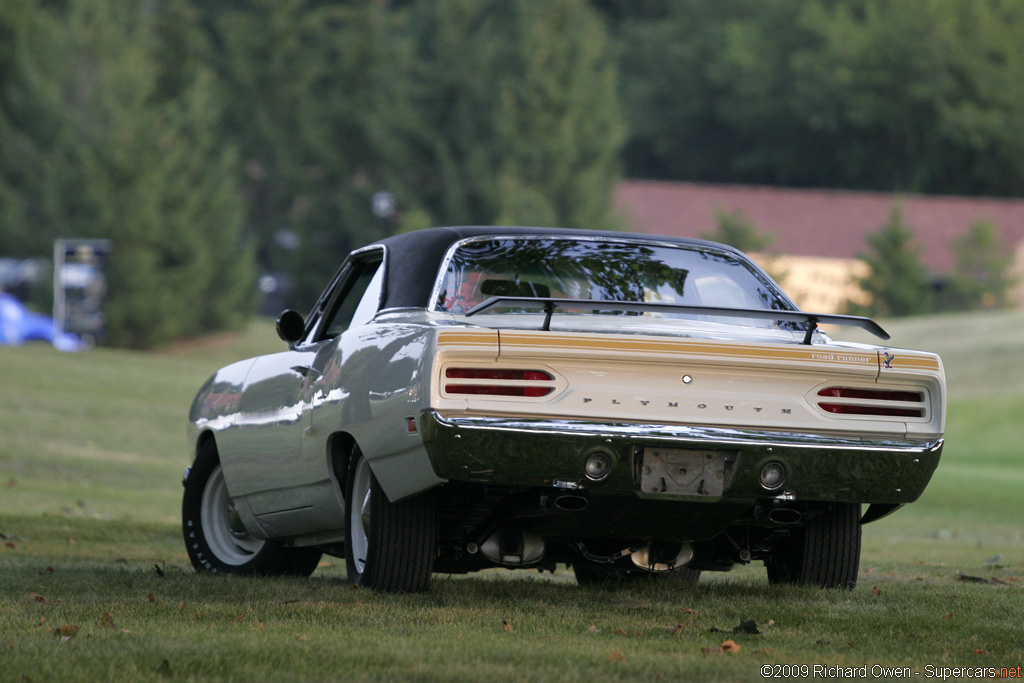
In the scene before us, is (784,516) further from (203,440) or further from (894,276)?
(894,276)

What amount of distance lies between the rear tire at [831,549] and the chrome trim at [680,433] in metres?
0.79

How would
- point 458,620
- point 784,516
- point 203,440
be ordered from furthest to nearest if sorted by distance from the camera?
point 203,440, point 784,516, point 458,620

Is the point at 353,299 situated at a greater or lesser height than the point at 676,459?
greater

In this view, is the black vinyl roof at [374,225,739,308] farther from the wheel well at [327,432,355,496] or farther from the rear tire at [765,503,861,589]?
the rear tire at [765,503,861,589]

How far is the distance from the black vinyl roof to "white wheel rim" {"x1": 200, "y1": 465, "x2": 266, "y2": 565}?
1921 mm

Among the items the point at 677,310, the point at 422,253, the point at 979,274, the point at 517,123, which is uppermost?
the point at 422,253

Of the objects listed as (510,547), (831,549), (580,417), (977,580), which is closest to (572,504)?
(580,417)

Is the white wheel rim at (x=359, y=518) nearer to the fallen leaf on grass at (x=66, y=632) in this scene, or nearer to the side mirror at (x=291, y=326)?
the side mirror at (x=291, y=326)

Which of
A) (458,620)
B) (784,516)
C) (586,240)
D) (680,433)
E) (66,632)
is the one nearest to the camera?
(66,632)

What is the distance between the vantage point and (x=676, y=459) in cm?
600

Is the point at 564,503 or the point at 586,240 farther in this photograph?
the point at 586,240

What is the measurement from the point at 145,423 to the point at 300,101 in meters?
36.8

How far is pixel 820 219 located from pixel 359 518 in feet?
196

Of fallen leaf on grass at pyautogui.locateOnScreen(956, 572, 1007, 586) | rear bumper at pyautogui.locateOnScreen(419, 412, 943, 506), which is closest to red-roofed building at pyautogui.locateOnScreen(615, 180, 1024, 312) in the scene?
fallen leaf on grass at pyautogui.locateOnScreen(956, 572, 1007, 586)
